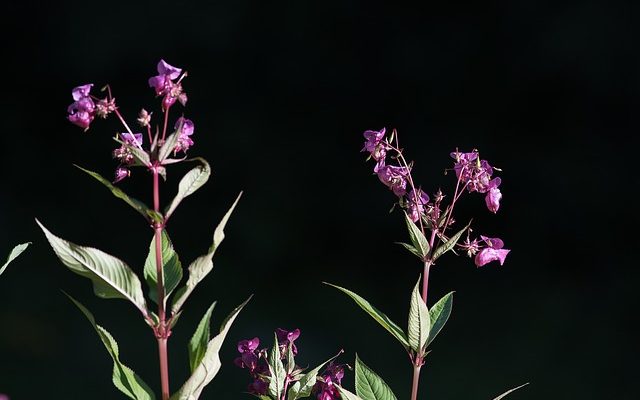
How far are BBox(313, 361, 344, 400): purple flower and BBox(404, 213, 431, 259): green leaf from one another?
151 mm

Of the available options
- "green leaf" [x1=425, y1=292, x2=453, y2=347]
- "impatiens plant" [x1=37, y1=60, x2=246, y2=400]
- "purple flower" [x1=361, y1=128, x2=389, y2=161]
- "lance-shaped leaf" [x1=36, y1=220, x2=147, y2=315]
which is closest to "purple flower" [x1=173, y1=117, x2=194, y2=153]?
"impatiens plant" [x1=37, y1=60, x2=246, y2=400]

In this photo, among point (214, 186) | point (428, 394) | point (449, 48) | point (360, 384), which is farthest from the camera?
point (214, 186)

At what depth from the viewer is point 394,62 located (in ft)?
11.6

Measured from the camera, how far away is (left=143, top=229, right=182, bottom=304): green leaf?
0.92 metres

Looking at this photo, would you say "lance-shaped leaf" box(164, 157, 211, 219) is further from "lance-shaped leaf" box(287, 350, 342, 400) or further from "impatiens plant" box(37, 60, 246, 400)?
"lance-shaped leaf" box(287, 350, 342, 400)

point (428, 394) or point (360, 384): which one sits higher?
point (360, 384)

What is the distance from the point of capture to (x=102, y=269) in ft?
2.85

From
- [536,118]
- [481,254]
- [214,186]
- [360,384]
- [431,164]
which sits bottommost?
[214,186]

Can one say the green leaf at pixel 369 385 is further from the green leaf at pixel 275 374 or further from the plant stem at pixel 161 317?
the plant stem at pixel 161 317

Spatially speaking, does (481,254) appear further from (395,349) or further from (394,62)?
(394,62)

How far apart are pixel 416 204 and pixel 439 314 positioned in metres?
0.13

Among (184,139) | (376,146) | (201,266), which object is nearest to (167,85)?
(184,139)

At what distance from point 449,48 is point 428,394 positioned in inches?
50.0

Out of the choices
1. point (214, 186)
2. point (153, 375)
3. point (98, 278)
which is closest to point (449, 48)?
point (214, 186)
